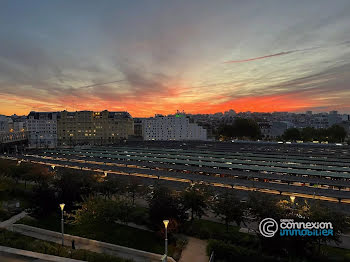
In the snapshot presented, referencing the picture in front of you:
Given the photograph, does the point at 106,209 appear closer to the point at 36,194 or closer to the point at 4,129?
the point at 36,194

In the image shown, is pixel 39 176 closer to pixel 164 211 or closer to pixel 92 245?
pixel 92 245

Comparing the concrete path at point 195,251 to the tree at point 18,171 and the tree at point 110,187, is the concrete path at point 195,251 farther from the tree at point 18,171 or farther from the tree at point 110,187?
the tree at point 18,171

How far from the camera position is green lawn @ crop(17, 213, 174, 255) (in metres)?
20.3

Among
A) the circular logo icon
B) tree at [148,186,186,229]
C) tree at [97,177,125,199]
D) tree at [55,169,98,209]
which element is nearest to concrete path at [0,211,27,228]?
tree at [55,169,98,209]

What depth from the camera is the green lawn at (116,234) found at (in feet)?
66.5

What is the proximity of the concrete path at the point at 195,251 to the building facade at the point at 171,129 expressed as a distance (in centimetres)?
11778

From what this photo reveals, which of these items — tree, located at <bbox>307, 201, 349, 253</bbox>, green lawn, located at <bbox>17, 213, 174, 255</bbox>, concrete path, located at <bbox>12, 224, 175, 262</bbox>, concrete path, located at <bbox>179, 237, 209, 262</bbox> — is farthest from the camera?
green lawn, located at <bbox>17, 213, 174, 255</bbox>

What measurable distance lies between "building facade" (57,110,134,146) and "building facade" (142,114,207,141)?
12149 mm

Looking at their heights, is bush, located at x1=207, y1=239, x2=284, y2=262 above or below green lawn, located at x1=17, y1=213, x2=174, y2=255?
above

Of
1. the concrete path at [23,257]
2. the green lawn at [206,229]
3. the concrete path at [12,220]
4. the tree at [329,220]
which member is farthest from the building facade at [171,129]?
the concrete path at [23,257]

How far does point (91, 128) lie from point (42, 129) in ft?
85.4

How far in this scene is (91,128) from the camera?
429 feet

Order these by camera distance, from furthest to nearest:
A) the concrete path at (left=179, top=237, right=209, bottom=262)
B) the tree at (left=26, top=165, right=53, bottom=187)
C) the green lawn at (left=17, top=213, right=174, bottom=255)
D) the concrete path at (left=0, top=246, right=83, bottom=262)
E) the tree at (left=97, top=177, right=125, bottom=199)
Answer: the tree at (left=26, top=165, right=53, bottom=187), the tree at (left=97, top=177, right=125, bottom=199), the green lawn at (left=17, top=213, right=174, bottom=255), the concrete path at (left=179, top=237, right=209, bottom=262), the concrete path at (left=0, top=246, right=83, bottom=262)

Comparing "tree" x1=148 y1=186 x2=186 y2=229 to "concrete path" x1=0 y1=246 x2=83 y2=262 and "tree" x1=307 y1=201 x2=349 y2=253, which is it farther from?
"tree" x1=307 y1=201 x2=349 y2=253
